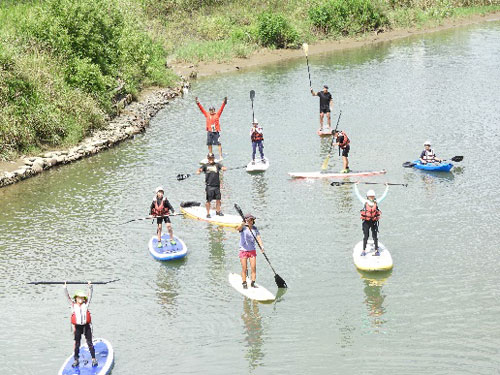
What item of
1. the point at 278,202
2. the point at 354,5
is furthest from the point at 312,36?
the point at 278,202

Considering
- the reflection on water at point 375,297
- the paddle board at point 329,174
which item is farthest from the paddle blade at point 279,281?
the paddle board at point 329,174

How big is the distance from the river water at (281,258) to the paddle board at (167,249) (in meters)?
0.28

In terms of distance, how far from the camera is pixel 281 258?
2302 cm

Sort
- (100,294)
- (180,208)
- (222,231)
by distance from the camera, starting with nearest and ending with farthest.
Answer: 1. (100,294)
2. (222,231)
3. (180,208)

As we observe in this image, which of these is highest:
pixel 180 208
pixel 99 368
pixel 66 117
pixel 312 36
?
pixel 312 36

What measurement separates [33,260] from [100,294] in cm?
375

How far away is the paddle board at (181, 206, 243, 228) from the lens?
1027 inches

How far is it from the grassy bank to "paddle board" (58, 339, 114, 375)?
18.4 metres

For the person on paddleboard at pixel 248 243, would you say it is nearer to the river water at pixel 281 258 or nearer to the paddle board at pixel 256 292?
the paddle board at pixel 256 292

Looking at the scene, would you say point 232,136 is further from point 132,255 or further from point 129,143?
point 132,255

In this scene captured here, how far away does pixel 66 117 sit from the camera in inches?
1508

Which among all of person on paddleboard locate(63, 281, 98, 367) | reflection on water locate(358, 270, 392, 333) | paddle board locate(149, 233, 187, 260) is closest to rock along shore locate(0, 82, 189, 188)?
paddle board locate(149, 233, 187, 260)

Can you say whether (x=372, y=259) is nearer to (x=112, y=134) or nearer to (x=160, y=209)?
(x=160, y=209)

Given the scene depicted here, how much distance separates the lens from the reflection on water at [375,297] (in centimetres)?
1879
